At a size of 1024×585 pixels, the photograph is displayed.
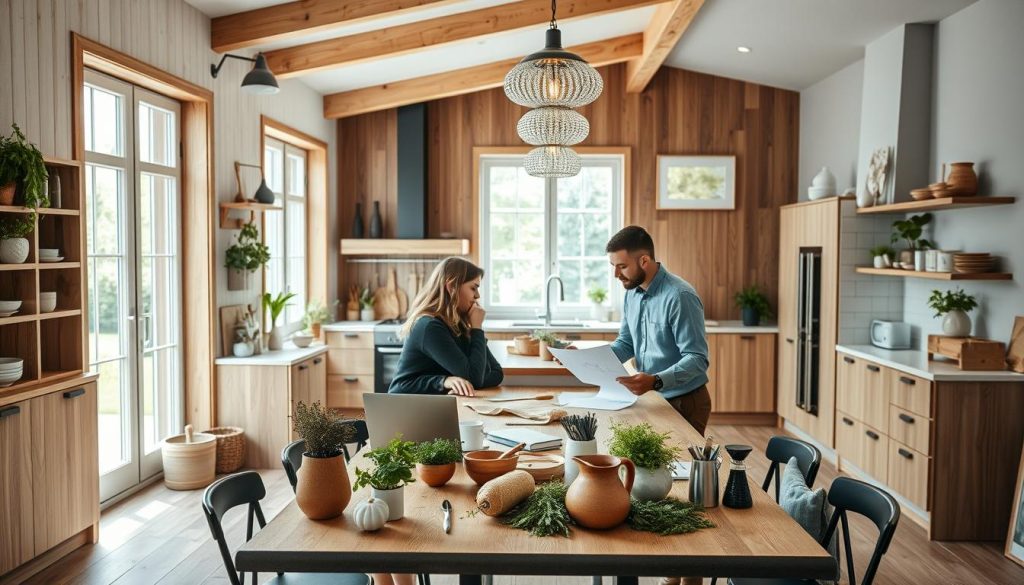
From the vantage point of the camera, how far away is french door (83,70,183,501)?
4406mm

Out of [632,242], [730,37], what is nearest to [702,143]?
[730,37]

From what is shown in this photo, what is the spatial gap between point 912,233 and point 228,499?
4467mm

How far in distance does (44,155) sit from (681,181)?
18.1ft

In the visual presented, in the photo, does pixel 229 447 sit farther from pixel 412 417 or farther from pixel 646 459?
pixel 646 459

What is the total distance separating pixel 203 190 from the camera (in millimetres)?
5191

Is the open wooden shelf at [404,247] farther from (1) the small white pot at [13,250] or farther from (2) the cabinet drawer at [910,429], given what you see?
(1) the small white pot at [13,250]

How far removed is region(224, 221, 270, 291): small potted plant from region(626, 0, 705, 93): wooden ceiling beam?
3.22m

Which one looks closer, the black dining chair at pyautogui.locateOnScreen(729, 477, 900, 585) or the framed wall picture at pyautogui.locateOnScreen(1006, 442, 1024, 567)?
the black dining chair at pyautogui.locateOnScreen(729, 477, 900, 585)

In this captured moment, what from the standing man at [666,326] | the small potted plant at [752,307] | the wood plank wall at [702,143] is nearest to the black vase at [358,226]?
the wood plank wall at [702,143]

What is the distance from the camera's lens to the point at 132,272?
468 centimetres

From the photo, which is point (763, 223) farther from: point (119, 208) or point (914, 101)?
point (119, 208)

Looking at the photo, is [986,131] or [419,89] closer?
[986,131]

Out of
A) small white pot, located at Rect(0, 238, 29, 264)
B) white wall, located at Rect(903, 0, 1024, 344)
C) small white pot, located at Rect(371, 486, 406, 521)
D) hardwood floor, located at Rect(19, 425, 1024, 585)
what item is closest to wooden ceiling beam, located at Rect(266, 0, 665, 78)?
white wall, located at Rect(903, 0, 1024, 344)

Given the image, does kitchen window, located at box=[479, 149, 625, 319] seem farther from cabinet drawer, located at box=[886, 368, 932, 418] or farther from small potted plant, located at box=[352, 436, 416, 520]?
small potted plant, located at box=[352, 436, 416, 520]
